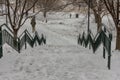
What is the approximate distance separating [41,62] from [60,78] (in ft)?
6.88

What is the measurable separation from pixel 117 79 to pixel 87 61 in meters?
2.34

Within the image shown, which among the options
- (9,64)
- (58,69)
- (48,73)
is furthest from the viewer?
(9,64)

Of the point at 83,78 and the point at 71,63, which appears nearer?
the point at 83,78

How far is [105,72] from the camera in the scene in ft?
23.5

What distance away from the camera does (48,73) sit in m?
6.99

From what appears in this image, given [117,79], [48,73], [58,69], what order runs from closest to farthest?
1. [117,79]
2. [48,73]
3. [58,69]

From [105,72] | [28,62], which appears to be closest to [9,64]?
[28,62]

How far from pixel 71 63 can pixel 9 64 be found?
74.7 inches

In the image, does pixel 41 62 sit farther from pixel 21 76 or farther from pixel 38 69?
pixel 21 76

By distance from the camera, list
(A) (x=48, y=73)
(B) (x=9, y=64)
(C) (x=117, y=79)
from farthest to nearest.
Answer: (B) (x=9, y=64) < (A) (x=48, y=73) < (C) (x=117, y=79)

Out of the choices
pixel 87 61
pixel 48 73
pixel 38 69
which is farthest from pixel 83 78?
pixel 87 61

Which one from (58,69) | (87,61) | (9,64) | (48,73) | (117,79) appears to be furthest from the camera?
(87,61)

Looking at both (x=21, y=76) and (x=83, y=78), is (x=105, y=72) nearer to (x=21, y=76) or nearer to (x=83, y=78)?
(x=83, y=78)

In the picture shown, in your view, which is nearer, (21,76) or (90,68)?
(21,76)
